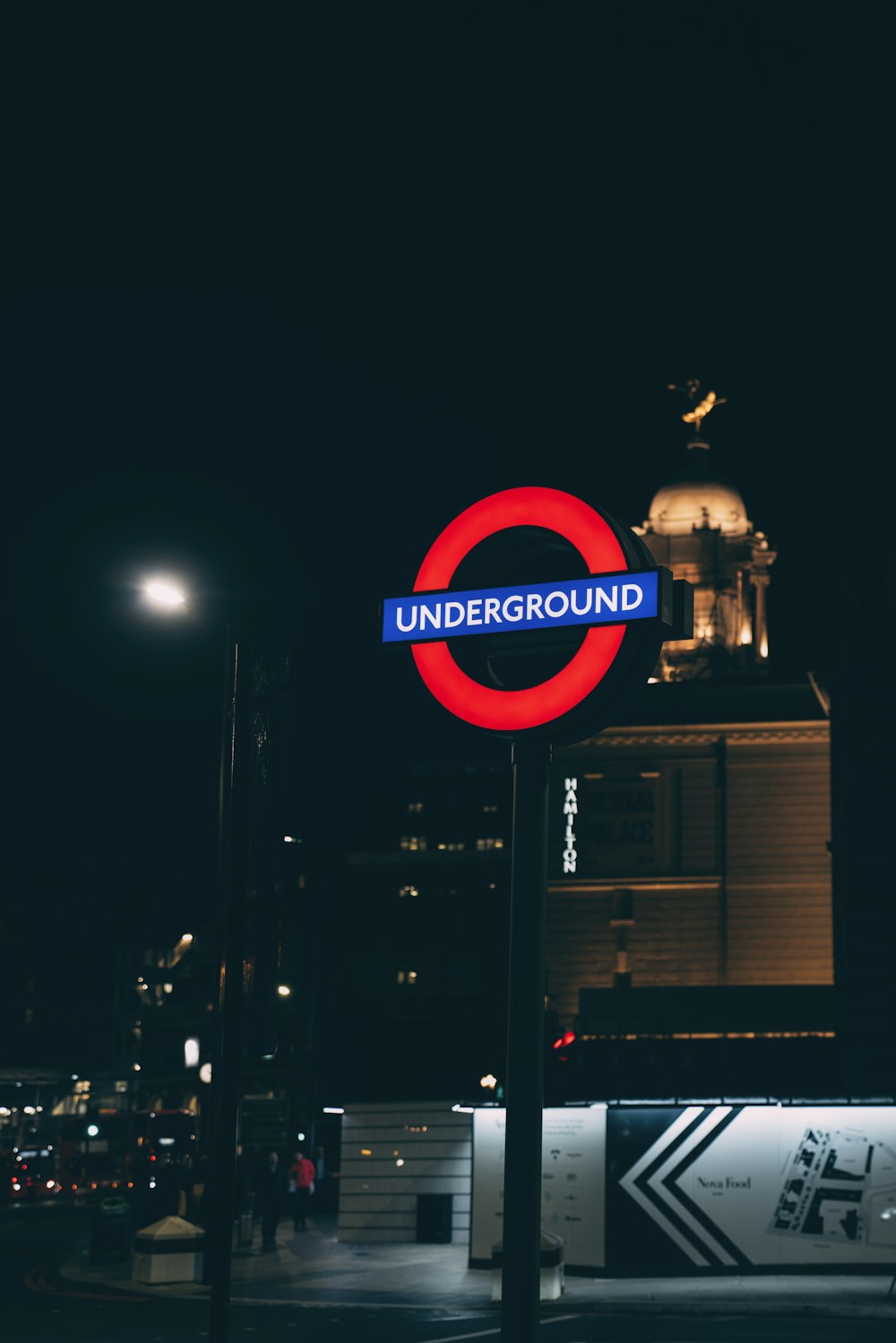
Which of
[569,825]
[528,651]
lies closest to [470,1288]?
[528,651]

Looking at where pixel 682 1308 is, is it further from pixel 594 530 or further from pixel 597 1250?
pixel 594 530

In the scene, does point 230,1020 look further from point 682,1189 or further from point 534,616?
point 682,1189

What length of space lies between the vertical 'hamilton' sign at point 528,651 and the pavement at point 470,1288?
56.6 feet

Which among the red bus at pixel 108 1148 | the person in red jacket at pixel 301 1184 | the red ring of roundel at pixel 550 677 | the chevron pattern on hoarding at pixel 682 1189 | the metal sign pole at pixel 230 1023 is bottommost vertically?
the red bus at pixel 108 1148

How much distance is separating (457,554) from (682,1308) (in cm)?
1904

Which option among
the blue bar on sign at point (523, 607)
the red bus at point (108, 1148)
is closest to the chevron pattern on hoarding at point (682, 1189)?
the blue bar on sign at point (523, 607)

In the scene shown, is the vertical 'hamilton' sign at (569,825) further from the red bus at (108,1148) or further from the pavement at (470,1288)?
the pavement at (470,1288)

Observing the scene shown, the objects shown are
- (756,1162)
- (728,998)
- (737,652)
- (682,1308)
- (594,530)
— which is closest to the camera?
(594,530)

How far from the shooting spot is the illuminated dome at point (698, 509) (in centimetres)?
8419

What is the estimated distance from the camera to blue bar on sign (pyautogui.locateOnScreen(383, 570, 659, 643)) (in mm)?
8438

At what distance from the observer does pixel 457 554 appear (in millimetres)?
9242

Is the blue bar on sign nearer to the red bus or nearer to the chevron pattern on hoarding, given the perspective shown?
the chevron pattern on hoarding

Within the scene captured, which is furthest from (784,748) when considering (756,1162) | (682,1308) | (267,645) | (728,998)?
(267,645)

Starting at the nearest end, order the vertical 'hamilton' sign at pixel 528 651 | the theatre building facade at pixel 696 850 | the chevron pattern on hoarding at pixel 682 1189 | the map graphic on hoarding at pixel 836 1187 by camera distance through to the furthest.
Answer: the vertical 'hamilton' sign at pixel 528 651
the map graphic on hoarding at pixel 836 1187
the chevron pattern on hoarding at pixel 682 1189
the theatre building facade at pixel 696 850
